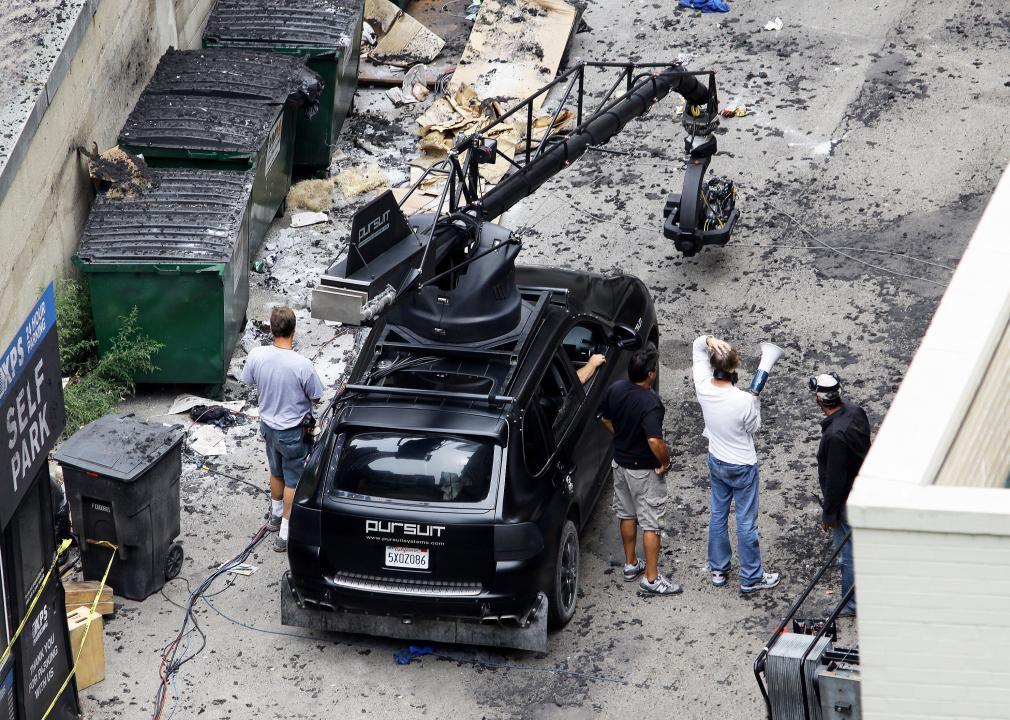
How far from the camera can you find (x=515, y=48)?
16797mm

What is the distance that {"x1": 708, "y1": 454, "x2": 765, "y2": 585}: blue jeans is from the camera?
9172 mm

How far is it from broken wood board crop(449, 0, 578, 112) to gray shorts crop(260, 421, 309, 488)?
23.3 ft

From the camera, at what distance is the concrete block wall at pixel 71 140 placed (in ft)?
37.0

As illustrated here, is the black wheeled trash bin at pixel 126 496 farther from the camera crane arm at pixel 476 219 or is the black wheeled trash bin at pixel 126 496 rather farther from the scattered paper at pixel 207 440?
the camera crane arm at pixel 476 219

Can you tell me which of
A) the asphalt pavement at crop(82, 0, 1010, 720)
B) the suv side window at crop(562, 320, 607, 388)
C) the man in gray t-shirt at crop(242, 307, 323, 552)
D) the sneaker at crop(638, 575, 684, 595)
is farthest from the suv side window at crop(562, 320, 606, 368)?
the man in gray t-shirt at crop(242, 307, 323, 552)

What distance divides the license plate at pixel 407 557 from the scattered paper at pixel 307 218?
6.48m

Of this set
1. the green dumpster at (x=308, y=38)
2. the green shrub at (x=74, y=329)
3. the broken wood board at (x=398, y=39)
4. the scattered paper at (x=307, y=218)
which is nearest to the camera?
the green shrub at (x=74, y=329)

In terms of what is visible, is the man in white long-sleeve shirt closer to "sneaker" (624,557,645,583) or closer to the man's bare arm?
the man's bare arm

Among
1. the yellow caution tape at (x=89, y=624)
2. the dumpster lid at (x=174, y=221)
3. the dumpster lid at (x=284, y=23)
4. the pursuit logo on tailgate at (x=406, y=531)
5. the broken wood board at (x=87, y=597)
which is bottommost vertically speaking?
the broken wood board at (x=87, y=597)

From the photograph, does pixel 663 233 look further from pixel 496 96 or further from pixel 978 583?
pixel 978 583

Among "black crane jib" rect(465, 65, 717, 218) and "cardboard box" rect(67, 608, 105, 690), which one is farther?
"black crane jib" rect(465, 65, 717, 218)

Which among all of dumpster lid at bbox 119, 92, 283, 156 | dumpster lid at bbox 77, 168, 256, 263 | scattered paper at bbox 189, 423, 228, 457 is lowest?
scattered paper at bbox 189, 423, 228, 457

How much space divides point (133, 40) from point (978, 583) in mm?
11037

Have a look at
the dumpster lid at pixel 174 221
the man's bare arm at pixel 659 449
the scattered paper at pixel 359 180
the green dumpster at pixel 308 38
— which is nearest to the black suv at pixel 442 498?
the man's bare arm at pixel 659 449
